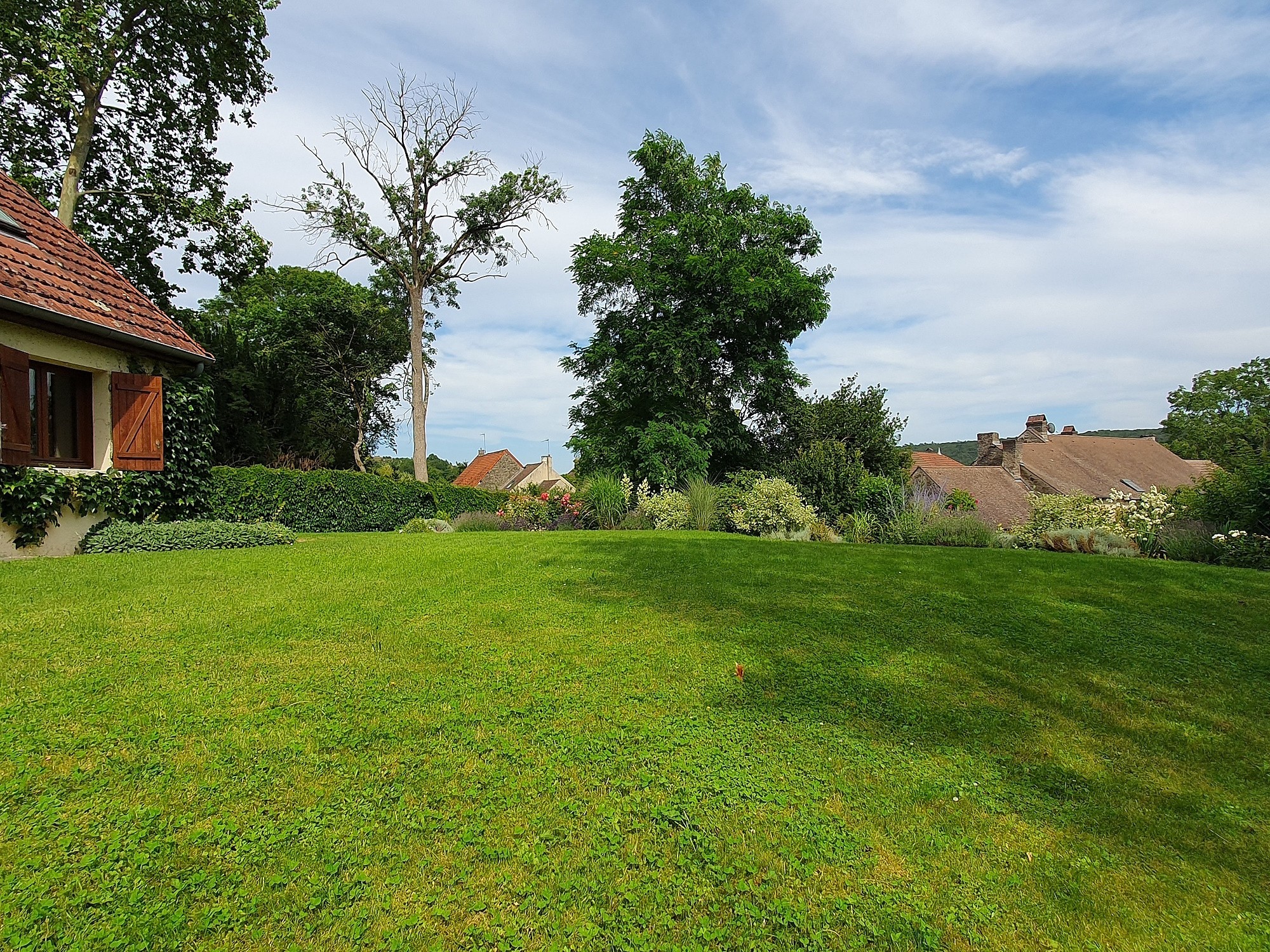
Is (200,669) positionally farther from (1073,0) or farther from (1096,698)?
(1073,0)

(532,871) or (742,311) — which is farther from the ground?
(742,311)

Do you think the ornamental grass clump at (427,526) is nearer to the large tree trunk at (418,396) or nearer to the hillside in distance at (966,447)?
the large tree trunk at (418,396)

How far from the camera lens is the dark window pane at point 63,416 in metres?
8.86

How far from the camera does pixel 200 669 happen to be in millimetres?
3531

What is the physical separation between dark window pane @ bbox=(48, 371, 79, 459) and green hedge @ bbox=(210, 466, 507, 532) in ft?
8.89

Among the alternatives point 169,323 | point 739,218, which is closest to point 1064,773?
point 169,323

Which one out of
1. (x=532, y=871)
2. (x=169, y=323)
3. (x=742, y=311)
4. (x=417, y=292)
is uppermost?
(x=417, y=292)

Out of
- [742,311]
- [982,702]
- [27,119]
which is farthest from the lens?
[742,311]

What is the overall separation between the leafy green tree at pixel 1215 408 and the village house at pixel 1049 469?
1069 centimetres

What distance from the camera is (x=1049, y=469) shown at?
29.9m

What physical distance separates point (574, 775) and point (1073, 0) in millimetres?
9936

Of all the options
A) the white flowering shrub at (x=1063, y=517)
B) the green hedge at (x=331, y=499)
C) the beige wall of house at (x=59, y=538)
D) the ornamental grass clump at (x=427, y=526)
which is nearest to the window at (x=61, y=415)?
the beige wall of house at (x=59, y=538)

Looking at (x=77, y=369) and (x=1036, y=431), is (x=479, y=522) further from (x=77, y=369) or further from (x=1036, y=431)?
(x=1036, y=431)

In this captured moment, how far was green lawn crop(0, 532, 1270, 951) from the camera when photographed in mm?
1787
